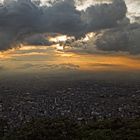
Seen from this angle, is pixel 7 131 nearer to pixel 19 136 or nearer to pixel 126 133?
pixel 19 136

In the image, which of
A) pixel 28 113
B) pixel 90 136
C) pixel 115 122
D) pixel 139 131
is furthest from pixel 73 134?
pixel 28 113

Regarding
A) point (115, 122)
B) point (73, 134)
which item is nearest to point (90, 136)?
point (73, 134)

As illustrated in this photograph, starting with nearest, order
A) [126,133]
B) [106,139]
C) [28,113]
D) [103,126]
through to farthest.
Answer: [106,139] < [126,133] < [103,126] < [28,113]

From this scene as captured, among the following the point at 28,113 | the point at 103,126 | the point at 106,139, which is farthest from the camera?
the point at 28,113

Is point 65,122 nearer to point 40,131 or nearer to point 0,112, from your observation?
point 40,131

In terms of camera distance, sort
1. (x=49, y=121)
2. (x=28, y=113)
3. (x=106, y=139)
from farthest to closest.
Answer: (x=28, y=113) → (x=49, y=121) → (x=106, y=139)

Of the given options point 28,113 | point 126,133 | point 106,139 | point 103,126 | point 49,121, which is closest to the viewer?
point 106,139

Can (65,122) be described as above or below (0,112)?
above

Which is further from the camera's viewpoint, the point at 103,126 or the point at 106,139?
the point at 103,126

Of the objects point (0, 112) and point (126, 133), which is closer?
point (126, 133)
